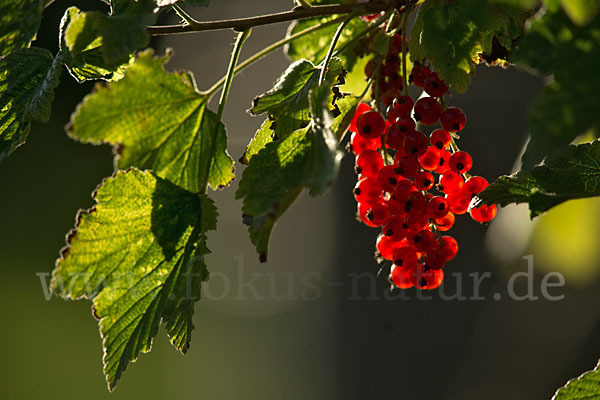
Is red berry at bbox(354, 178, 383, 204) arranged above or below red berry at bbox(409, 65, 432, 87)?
below

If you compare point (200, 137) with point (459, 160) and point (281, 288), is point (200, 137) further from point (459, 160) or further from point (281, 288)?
point (281, 288)

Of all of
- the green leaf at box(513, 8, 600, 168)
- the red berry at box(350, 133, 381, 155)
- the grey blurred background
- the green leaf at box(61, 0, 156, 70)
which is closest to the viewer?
the green leaf at box(513, 8, 600, 168)

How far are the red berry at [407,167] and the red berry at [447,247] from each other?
0.09 metres

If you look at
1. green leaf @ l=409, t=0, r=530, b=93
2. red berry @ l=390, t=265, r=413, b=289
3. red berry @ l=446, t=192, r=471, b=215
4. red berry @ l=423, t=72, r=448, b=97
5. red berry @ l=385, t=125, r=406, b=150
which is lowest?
red berry @ l=390, t=265, r=413, b=289

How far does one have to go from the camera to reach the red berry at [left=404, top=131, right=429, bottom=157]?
683 mm

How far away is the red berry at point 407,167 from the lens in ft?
2.26

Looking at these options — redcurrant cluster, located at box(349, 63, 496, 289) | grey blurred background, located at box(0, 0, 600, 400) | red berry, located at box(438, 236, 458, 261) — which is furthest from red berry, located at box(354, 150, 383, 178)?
grey blurred background, located at box(0, 0, 600, 400)

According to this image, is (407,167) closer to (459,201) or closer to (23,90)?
(459,201)

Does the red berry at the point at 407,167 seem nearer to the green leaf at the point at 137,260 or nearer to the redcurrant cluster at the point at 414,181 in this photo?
the redcurrant cluster at the point at 414,181

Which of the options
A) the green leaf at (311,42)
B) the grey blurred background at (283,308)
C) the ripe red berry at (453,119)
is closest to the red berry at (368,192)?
the ripe red berry at (453,119)

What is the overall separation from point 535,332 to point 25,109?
83.1 inches

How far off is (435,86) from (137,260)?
363 mm

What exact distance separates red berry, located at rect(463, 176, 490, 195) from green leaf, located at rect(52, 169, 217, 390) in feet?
0.94

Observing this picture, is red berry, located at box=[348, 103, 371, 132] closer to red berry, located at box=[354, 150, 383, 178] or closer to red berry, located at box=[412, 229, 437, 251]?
red berry, located at box=[354, 150, 383, 178]
